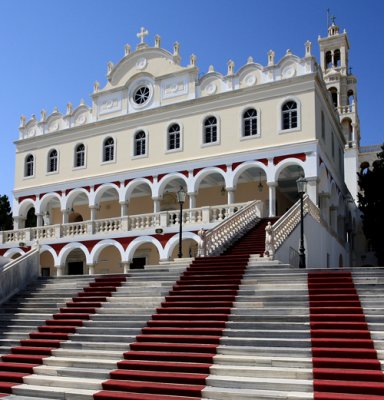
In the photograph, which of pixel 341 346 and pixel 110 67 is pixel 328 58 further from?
pixel 341 346

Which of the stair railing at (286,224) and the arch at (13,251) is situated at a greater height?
the stair railing at (286,224)

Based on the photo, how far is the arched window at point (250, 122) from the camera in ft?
90.7

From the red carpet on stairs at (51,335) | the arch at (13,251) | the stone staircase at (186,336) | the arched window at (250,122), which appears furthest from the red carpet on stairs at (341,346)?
the arch at (13,251)

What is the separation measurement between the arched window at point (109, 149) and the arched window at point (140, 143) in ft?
5.64

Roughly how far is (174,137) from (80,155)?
7.14m

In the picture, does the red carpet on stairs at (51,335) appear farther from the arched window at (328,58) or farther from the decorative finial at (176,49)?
the arched window at (328,58)

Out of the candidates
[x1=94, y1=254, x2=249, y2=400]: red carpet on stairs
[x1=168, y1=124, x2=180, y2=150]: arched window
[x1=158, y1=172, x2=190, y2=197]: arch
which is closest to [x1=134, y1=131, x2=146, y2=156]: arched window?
[x1=168, y1=124, x2=180, y2=150]: arched window

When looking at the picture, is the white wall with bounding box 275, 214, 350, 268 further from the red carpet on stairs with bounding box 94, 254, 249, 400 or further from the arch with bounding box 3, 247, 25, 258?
the arch with bounding box 3, 247, 25, 258

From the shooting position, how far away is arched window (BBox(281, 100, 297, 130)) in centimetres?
2670

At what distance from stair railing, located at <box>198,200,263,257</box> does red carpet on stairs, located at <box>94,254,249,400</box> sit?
9.90 feet

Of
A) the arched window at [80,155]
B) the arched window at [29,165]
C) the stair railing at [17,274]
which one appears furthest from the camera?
the arched window at [29,165]

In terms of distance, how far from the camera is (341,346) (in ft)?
32.3

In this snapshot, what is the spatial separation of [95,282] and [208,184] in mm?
16387

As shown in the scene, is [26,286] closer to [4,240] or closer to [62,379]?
[62,379]
